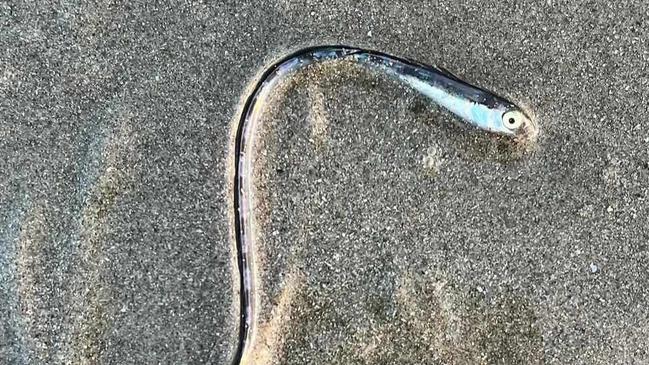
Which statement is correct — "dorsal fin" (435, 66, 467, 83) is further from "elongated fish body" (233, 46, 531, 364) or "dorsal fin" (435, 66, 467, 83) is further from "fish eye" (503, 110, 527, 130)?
"fish eye" (503, 110, 527, 130)

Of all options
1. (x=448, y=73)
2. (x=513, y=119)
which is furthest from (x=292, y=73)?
(x=513, y=119)

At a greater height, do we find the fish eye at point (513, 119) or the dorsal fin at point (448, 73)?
the dorsal fin at point (448, 73)

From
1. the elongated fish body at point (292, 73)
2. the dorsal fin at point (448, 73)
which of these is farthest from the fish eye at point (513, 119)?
Result: the dorsal fin at point (448, 73)

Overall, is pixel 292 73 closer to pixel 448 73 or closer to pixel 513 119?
pixel 448 73

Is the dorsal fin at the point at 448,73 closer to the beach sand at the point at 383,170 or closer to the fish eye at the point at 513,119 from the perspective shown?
the beach sand at the point at 383,170

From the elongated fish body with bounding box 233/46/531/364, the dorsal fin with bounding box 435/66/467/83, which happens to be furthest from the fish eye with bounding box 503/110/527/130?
the dorsal fin with bounding box 435/66/467/83

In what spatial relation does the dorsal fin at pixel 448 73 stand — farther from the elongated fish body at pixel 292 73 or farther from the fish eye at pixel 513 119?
the fish eye at pixel 513 119
